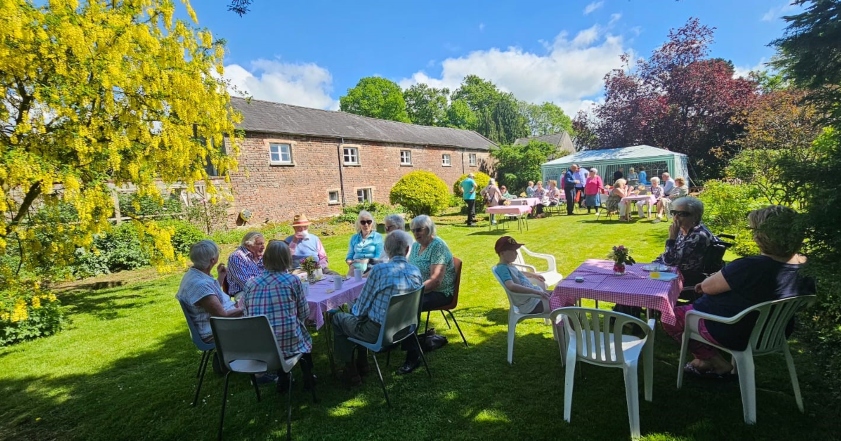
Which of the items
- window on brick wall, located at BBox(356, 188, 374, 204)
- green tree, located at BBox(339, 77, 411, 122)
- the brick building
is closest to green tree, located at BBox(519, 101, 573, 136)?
green tree, located at BBox(339, 77, 411, 122)

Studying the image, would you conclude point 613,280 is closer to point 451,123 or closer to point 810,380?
point 810,380

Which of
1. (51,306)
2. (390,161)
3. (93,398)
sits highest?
(390,161)

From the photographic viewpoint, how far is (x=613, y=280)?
11.0 ft

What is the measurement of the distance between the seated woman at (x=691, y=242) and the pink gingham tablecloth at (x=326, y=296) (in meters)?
3.15

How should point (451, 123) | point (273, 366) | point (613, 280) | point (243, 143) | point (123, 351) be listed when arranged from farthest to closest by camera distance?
point (451, 123) < point (243, 143) < point (123, 351) < point (613, 280) < point (273, 366)

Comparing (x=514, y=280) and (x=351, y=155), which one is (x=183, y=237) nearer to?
(x=514, y=280)

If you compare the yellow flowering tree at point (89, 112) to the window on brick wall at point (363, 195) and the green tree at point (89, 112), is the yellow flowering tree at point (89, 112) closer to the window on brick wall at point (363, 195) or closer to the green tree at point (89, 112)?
the green tree at point (89, 112)

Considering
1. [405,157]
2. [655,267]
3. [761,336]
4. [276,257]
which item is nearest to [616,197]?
[655,267]

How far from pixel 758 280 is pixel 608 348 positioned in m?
1.09

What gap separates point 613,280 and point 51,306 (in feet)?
25.4

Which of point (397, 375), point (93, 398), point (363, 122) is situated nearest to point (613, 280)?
point (397, 375)

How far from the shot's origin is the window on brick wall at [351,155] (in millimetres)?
19906

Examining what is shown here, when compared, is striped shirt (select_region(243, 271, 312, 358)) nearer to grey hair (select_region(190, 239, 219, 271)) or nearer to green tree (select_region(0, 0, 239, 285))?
grey hair (select_region(190, 239, 219, 271))

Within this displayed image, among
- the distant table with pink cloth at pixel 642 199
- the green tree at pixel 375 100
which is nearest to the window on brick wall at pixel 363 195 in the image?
the distant table with pink cloth at pixel 642 199
